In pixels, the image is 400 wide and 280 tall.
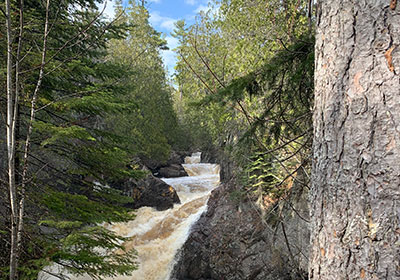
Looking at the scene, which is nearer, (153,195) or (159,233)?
(159,233)

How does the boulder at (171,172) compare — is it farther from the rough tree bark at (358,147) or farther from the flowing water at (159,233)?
the rough tree bark at (358,147)

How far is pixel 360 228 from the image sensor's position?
1004mm

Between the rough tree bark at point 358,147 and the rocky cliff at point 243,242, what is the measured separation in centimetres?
471

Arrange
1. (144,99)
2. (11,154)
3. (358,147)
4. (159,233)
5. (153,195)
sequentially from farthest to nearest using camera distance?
(144,99) < (153,195) < (159,233) < (11,154) < (358,147)

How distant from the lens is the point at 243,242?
7195 mm

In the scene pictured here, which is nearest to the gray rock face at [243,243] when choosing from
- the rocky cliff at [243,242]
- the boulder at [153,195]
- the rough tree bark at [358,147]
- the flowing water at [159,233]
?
the rocky cliff at [243,242]

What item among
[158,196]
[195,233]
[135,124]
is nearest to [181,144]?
[135,124]

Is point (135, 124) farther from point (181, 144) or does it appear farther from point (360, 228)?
point (360, 228)

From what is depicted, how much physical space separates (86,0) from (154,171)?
582 inches

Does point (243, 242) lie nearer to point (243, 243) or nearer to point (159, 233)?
point (243, 243)

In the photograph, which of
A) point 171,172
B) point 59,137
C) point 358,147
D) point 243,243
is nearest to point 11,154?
point 59,137

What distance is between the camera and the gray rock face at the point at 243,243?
241 inches

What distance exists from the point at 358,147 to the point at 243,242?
679 centimetres

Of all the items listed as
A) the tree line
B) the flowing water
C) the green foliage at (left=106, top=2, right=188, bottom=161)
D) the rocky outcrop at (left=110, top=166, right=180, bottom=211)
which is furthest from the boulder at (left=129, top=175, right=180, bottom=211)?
the tree line
